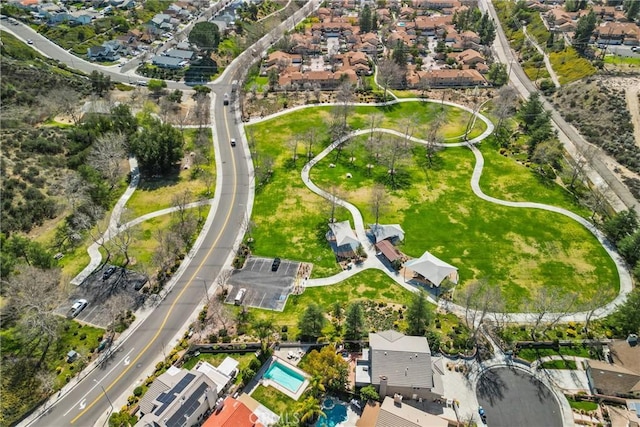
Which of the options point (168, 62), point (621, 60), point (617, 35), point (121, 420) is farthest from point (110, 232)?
point (617, 35)

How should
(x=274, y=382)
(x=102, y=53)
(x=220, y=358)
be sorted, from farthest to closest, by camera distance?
(x=102, y=53) → (x=220, y=358) → (x=274, y=382)

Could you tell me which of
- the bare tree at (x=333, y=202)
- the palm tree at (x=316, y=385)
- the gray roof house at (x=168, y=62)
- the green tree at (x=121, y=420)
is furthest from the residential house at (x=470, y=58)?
the green tree at (x=121, y=420)

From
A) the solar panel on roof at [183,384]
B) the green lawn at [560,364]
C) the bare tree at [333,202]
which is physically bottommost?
the green lawn at [560,364]

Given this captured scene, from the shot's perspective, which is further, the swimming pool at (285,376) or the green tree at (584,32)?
the green tree at (584,32)

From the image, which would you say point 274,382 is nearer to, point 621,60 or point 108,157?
point 108,157

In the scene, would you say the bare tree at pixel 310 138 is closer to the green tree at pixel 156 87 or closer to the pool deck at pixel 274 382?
the green tree at pixel 156 87

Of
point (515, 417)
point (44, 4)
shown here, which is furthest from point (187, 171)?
point (44, 4)
